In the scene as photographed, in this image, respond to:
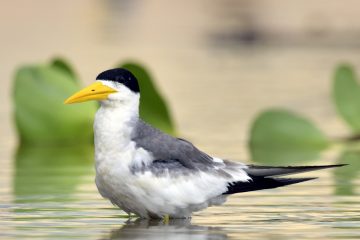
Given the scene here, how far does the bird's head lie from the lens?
9.44 metres

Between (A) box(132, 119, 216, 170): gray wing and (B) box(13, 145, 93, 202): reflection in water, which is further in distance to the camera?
(B) box(13, 145, 93, 202): reflection in water

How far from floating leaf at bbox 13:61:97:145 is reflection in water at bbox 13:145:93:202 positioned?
195 mm


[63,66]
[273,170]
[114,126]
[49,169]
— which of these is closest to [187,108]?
[63,66]

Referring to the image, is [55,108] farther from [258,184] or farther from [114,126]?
[258,184]

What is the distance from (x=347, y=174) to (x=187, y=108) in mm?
4864

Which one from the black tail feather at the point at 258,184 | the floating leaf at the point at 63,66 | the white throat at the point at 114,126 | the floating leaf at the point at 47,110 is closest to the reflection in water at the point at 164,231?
the black tail feather at the point at 258,184

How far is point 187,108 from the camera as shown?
1630 cm

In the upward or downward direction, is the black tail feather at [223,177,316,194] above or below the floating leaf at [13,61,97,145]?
below

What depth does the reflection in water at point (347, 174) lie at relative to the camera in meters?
10.7

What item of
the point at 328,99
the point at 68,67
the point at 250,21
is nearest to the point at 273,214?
the point at 68,67

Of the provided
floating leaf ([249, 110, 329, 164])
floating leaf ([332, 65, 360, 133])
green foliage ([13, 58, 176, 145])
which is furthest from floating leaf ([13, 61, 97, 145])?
floating leaf ([332, 65, 360, 133])

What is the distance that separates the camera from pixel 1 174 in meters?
11.9

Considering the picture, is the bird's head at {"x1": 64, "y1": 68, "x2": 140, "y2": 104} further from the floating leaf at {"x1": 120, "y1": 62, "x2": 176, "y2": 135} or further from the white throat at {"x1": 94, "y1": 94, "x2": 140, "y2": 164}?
the floating leaf at {"x1": 120, "y1": 62, "x2": 176, "y2": 135}

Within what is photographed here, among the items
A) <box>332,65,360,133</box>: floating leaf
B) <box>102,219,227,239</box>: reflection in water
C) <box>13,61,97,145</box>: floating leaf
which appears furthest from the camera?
<box>332,65,360,133</box>: floating leaf
